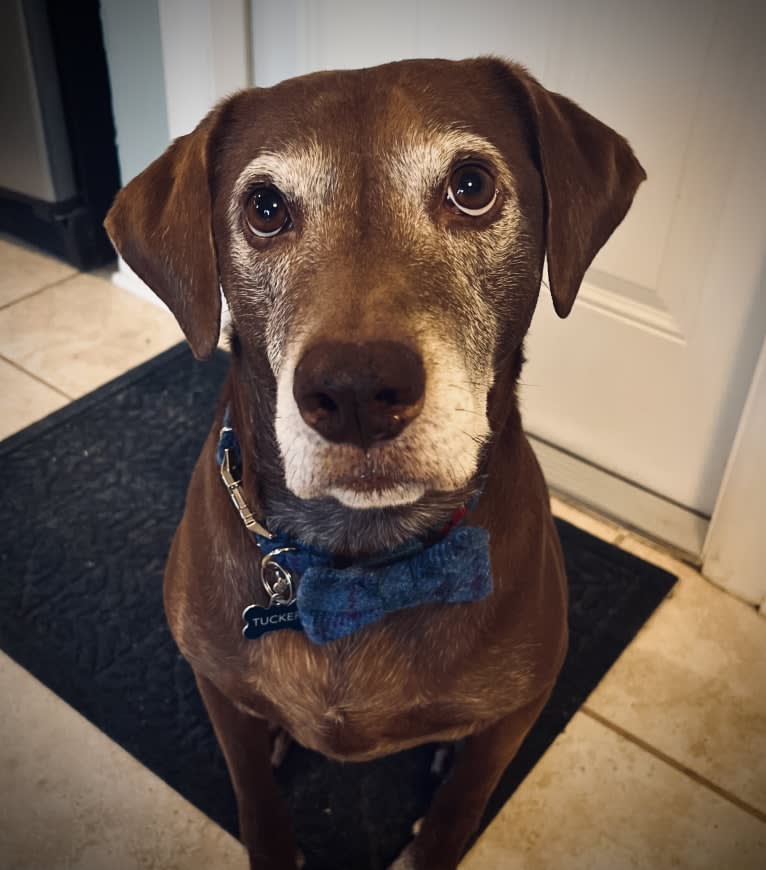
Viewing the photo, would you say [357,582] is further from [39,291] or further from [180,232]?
[39,291]

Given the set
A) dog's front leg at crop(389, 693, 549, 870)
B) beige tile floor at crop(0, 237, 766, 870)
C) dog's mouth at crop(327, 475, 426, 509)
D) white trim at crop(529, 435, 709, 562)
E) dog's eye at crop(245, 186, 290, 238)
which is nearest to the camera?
dog's mouth at crop(327, 475, 426, 509)

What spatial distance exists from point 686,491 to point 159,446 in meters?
1.26

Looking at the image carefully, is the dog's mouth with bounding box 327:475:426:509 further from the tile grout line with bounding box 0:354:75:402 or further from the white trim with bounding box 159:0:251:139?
the tile grout line with bounding box 0:354:75:402

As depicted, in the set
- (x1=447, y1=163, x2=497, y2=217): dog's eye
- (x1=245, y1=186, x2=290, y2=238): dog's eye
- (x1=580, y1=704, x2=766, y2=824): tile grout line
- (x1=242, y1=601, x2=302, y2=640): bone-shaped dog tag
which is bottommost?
(x1=580, y1=704, x2=766, y2=824): tile grout line

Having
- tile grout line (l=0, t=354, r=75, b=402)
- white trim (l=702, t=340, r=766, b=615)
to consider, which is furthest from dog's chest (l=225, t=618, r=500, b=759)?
tile grout line (l=0, t=354, r=75, b=402)

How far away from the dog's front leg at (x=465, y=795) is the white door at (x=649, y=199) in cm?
84

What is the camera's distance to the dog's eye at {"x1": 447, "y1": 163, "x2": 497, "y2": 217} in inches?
43.0

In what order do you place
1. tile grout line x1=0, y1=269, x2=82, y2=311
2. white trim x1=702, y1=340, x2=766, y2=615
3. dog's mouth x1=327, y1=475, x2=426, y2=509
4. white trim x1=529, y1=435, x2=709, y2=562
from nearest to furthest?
1. dog's mouth x1=327, y1=475, x2=426, y2=509
2. white trim x1=702, y1=340, x2=766, y2=615
3. white trim x1=529, y1=435, x2=709, y2=562
4. tile grout line x1=0, y1=269, x2=82, y2=311

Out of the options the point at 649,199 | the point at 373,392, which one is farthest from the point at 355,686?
the point at 649,199

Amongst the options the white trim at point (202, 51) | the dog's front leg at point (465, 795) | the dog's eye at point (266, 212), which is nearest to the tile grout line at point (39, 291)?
the white trim at point (202, 51)

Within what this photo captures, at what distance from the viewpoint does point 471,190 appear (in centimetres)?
110

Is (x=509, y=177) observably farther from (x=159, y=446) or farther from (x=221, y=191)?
(x=159, y=446)

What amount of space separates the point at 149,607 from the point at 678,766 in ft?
3.51

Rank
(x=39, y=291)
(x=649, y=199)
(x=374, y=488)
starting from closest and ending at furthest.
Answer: (x=374, y=488)
(x=649, y=199)
(x=39, y=291)
